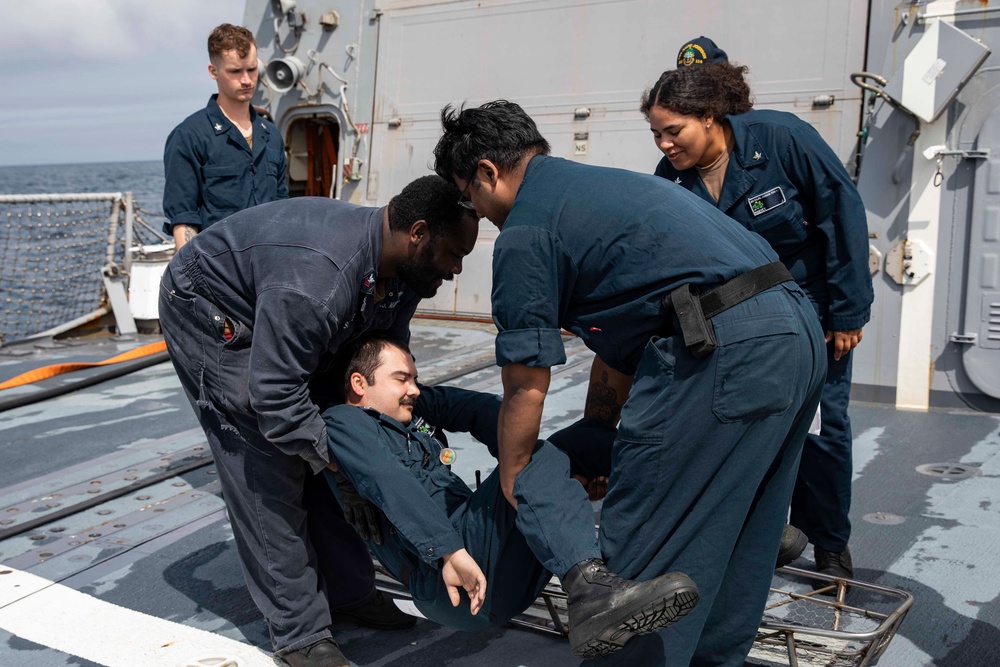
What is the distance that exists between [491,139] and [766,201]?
1205 mm

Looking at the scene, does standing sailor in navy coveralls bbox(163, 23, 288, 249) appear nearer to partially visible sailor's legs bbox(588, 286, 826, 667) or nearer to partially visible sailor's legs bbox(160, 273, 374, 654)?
partially visible sailor's legs bbox(160, 273, 374, 654)

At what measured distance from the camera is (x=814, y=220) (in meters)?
3.00

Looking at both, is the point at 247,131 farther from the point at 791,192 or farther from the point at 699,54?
the point at 791,192

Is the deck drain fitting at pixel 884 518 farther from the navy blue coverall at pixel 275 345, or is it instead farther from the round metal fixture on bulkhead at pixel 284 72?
the round metal fixture on bulkhead at pixel 284 72

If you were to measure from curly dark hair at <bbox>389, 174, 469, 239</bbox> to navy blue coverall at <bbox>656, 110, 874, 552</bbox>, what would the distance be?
3.23 ft

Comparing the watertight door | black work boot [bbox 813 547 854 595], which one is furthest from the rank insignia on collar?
the watertight door

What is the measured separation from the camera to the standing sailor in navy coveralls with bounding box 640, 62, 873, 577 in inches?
112

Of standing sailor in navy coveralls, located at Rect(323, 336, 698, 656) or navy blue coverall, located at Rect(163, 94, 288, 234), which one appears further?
navy blue coverall, located at Rect(163, 94, 288, 234)

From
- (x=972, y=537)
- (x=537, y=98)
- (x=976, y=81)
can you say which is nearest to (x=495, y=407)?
(x=972, y=537)

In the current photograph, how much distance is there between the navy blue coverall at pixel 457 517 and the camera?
2123 millimetres

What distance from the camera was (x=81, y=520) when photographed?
3.80 meters

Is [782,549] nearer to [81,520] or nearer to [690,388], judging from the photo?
[690,388]

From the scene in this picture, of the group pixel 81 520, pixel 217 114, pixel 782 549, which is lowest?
pixel 81 520

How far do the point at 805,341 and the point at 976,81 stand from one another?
159 inches
